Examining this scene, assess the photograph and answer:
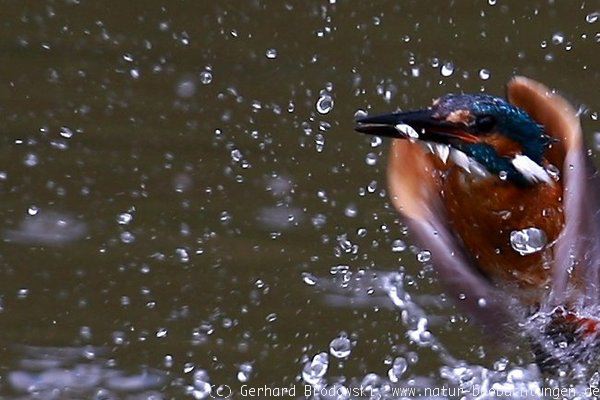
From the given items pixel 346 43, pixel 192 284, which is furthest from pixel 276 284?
pixel 346 43

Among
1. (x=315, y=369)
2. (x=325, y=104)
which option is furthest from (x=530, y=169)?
(x=325, y=104)

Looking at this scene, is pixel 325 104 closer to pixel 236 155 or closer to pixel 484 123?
pixel 236 155

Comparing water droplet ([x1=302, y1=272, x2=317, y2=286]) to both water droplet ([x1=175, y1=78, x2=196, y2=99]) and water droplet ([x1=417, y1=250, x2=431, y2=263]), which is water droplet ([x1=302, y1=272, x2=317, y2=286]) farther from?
water droplet ([x1=175, y1=78, x2=196, y2=99])

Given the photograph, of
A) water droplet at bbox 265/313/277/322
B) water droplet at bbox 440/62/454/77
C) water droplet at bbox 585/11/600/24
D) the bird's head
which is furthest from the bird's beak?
water droplet at bbox 585/11/600/24

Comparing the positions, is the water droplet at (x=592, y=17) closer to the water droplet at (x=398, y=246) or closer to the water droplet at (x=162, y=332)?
the water droplet at (x=398, y=246)

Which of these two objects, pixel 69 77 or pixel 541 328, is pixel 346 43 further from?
pixel 541 328

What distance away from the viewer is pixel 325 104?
4.77 meters

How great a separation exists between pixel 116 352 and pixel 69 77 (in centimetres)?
163

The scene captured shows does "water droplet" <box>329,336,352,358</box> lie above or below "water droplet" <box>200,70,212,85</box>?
below

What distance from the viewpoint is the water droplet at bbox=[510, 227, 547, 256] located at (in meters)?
3.33

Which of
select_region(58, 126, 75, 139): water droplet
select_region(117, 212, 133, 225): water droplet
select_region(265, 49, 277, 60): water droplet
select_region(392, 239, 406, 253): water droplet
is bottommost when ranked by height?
select_region(392, 239, 406, 253): water droplet

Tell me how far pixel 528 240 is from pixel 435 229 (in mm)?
216

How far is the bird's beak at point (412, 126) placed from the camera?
3.17 m

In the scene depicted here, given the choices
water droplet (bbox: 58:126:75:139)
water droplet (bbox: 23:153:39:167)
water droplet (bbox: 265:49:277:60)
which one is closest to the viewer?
water droplet (bbox: 23:153:39:167)
